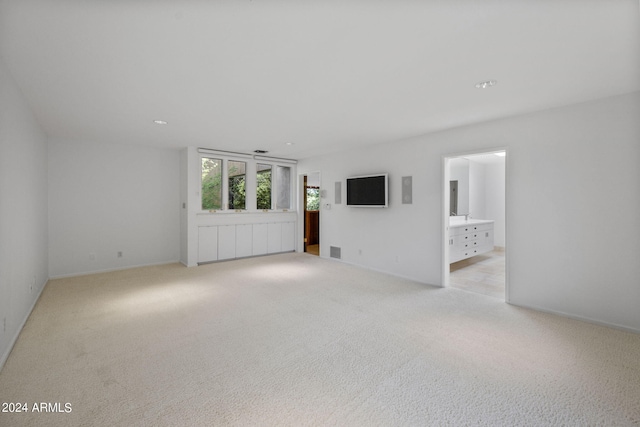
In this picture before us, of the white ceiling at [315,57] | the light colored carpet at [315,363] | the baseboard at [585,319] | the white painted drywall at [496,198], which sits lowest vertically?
the light colored carpet at [315,363]

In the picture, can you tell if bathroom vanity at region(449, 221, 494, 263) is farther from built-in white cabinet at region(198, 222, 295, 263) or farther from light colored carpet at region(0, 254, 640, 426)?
built-in white cabinet at region(198, 222, 295, 263)

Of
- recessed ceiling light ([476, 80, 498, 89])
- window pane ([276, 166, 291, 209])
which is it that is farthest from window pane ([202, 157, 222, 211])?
recessed ceiling light ([476, 80, 498, 89])

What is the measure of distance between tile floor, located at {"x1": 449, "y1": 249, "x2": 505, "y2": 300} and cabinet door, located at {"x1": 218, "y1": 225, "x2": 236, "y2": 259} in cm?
451

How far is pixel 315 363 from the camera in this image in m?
2.31

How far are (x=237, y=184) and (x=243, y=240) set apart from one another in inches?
51.6

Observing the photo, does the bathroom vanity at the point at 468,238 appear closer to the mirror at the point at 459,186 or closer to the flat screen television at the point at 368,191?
the mirror at the point at 459,186

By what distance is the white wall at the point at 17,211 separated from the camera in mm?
2354

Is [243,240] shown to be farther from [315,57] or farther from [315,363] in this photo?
[315,57]

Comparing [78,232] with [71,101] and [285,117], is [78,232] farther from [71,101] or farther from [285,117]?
[285,117]

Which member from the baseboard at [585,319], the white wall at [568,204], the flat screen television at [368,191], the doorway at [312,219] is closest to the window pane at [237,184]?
the doorway at [312,219]

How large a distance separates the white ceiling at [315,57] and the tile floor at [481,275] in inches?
98.4

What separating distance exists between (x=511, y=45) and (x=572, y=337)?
8.93 ft

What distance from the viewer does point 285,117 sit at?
3.79 meters

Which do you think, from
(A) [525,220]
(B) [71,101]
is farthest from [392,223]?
(B) [71,101]
